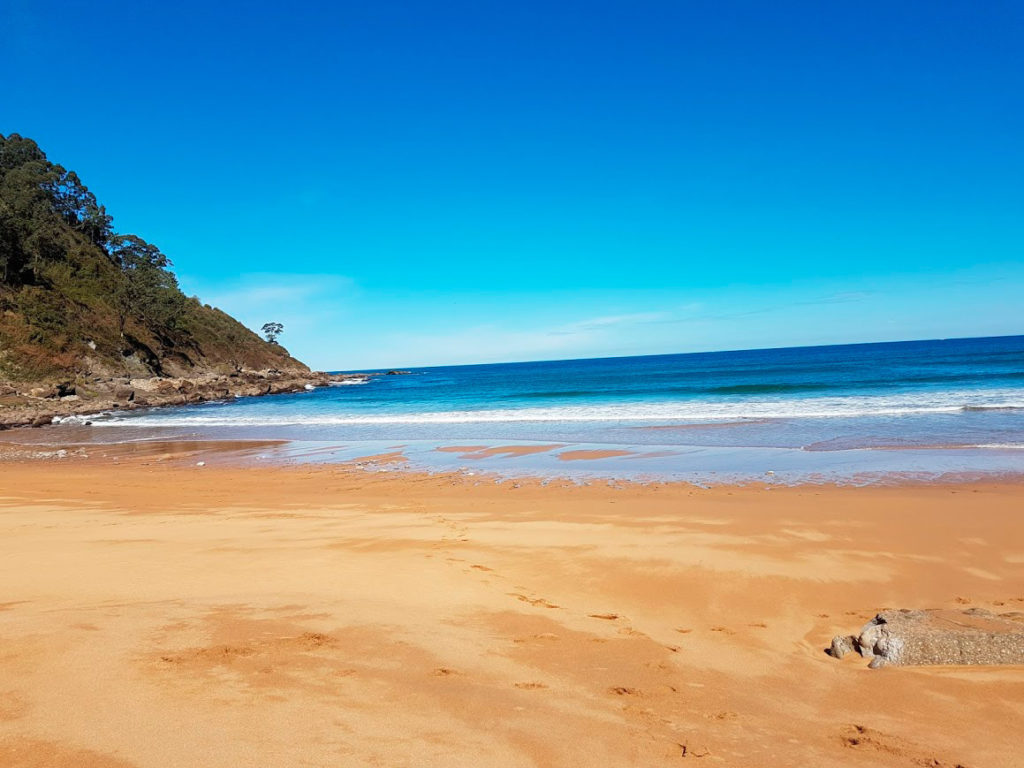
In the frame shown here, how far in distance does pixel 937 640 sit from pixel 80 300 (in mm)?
72510

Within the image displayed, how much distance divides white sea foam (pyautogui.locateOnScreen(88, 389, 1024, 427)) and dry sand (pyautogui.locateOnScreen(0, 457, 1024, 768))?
17.3m

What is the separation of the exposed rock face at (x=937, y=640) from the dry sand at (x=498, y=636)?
5.6 inches

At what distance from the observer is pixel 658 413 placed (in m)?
29.7

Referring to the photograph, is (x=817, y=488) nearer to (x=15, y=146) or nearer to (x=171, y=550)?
(x=171, y=550)

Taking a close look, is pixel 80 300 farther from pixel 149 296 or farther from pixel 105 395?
pixel 105 395

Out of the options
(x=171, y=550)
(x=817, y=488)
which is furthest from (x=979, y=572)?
(x=171, y=550)

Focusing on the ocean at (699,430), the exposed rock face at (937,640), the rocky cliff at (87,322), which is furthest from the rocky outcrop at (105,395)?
the exposed rock face at (937,640)

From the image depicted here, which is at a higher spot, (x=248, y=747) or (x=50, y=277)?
(x=50, y=277)

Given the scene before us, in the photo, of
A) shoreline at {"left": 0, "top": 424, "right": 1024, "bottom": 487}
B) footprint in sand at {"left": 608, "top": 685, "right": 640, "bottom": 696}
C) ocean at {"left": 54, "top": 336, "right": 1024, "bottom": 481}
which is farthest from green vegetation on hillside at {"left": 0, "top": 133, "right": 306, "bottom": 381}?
footprint in sand at {"left": 608, "top": 685, "right": 640, "bottom": 696}

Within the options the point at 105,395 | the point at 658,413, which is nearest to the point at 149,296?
the point at 105,395

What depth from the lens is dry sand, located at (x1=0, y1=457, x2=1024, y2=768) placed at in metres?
3.01

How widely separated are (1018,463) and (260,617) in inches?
629

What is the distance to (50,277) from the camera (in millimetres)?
60062

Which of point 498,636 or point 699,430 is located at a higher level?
point 498,636
